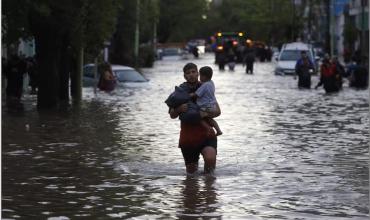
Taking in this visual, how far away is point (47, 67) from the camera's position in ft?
88.7

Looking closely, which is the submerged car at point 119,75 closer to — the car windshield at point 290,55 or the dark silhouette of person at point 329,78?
the dark silhouette of person at point 329,78

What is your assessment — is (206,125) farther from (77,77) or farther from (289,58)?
(289,58)

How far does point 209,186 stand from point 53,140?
6.87m

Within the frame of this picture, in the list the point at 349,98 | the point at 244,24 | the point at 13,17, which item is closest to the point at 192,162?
the point at 13,17

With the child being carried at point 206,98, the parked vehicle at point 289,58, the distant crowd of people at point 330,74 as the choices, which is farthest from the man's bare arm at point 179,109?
the parked vehicle at point 289,58

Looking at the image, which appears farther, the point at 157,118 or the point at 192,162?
the point at 157,118

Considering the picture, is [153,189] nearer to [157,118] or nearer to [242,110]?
[157,118]

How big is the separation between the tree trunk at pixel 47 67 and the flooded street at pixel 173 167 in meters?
1.11

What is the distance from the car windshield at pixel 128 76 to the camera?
41094 millimetres

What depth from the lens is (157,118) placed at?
23875 millimetres

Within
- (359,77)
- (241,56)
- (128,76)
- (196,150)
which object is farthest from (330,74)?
(241,56)

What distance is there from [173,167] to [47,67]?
45.0 feet

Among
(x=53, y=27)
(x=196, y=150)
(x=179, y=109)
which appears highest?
(x=53, y=27)

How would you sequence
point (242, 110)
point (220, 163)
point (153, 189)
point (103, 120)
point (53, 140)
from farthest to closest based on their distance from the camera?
point (242, 110) < point (103, 120) < point (53, 140) < point (220, 163) < point (153, 189)
